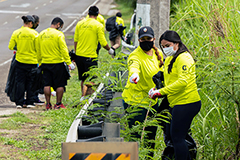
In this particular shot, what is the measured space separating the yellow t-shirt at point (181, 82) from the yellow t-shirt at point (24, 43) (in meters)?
4.60

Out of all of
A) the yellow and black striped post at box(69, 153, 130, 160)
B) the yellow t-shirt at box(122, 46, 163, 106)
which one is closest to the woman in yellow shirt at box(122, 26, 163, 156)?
the yellow t-shirt at box(122, 46, 163, 106)

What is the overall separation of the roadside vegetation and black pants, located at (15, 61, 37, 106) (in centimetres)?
94

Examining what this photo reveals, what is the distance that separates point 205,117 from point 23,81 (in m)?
5.27

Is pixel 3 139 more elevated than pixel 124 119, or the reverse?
pixel 124 119

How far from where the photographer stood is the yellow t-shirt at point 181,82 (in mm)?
4457

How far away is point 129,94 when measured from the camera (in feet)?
16.8

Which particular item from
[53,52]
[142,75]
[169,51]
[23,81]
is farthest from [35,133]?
[169,51]

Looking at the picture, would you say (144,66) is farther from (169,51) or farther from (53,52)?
(53,52)

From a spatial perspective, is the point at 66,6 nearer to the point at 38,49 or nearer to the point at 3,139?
the point at 38,49

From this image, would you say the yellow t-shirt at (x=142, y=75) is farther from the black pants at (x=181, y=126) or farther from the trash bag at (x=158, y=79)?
the black pants at (x=181, y=126)

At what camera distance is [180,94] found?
4.61 metres

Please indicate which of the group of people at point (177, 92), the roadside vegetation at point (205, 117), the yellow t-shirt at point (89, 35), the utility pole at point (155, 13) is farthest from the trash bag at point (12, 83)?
the group of people at point (177, 92)

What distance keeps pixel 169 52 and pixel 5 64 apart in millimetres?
12240

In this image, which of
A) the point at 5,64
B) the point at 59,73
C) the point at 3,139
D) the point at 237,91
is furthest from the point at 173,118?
the point at 5,64
